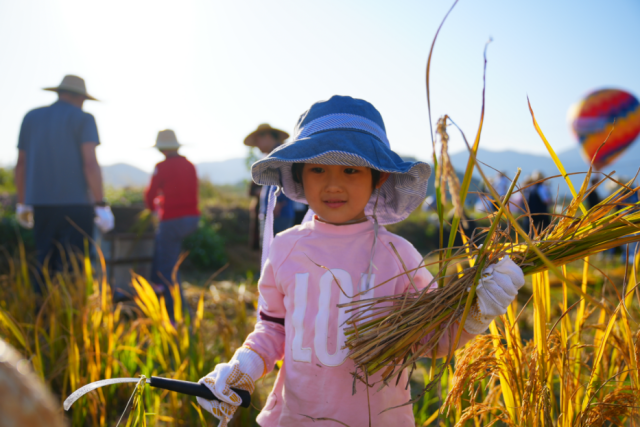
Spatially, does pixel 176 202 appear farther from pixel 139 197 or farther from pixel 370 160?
pixel 139 197

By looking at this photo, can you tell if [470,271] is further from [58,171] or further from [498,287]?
[58,171]

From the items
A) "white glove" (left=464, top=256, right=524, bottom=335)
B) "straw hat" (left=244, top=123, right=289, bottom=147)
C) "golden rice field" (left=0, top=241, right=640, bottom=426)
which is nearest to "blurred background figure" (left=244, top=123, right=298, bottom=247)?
"straw hat" (left=244, top=123, right=289, bottom=147)

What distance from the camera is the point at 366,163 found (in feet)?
3.97

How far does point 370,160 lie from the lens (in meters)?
1.21

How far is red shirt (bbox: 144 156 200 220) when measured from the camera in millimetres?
3910

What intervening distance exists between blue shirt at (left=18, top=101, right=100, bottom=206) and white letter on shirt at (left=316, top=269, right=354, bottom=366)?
276cm

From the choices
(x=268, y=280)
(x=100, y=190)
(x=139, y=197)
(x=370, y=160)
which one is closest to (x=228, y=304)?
(x=100, y=190)

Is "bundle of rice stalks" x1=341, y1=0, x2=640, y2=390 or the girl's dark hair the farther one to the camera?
the girl's dark hair

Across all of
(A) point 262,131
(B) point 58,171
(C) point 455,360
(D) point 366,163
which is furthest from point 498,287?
(B) point 58,171

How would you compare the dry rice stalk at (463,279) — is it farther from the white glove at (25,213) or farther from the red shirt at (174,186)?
the white glove at (25,213)

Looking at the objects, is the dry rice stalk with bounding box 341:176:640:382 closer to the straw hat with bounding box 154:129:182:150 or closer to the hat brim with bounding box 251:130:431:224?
the hat brim with bounding box 251:130:431:224

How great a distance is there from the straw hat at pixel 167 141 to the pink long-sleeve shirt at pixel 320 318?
9.73ft

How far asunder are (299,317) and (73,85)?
3.21 meters

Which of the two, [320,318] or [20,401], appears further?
[320,318]
